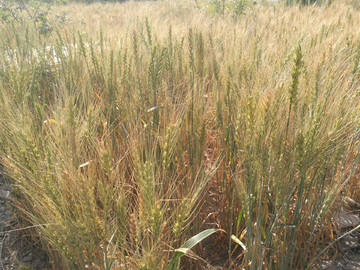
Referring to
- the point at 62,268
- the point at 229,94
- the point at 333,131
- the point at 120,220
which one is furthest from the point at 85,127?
the point at 333,131

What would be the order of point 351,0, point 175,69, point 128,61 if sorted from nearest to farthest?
point 128,61, point 175,69, point 351,0

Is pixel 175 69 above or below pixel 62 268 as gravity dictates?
above

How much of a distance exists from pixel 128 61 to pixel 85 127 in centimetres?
84

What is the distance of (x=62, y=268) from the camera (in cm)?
114

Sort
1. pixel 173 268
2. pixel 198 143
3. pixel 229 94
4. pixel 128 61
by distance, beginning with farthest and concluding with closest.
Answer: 1. pixel 128 61
2. pixel 229 94
3. pixel 198 143
4. pixel 173 268

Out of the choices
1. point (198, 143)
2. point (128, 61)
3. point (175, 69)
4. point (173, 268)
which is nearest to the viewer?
point (173, 268)

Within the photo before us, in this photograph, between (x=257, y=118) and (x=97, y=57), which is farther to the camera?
(x=97, y=57)

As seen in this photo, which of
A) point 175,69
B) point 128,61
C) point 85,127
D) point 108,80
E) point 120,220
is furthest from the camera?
point 175,69

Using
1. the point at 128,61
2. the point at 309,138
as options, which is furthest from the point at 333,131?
the point at 128,61

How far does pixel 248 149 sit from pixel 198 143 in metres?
0.39

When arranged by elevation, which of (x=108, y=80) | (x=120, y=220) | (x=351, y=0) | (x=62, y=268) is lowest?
(x=62, y=268)

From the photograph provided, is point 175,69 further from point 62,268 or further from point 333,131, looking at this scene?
point 62,268

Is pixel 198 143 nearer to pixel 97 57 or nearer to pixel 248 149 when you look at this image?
pixel 248 149

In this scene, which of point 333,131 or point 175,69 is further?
point 175,69
